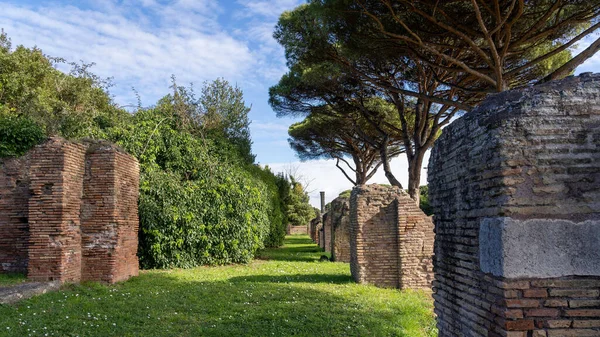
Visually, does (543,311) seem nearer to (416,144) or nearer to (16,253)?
(16,253)

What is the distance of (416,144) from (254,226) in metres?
7.05

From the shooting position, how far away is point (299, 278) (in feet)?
34.4

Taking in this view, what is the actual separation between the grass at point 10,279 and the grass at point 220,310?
2.72 feet

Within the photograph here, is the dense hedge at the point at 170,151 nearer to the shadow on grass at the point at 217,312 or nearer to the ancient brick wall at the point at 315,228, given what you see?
the shadow on grass at the point at 217,312

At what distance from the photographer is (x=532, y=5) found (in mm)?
11047

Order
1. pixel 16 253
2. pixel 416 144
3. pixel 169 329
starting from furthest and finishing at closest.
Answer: pixel 416 144 → pixel 16 253 → pixel 169 329

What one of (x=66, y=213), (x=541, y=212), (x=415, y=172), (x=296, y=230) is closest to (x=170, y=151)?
(x=66, y=213)

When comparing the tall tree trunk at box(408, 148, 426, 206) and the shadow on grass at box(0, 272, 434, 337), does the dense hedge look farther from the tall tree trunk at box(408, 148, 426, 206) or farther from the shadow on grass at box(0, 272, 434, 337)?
the tall tree trunk at box(408, 148, 426, 206)

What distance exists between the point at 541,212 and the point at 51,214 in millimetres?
8028

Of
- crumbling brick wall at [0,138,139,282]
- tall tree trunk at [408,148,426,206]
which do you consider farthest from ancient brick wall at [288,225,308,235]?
crumbling brick wall at [0,138,139,282]

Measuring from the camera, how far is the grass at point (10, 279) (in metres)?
7.42

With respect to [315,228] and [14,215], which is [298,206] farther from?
[14,215]

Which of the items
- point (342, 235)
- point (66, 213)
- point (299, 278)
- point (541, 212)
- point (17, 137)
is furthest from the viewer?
point (342, 235)

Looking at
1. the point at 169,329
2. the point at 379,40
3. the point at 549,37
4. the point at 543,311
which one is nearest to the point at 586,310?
the point at 543,311
